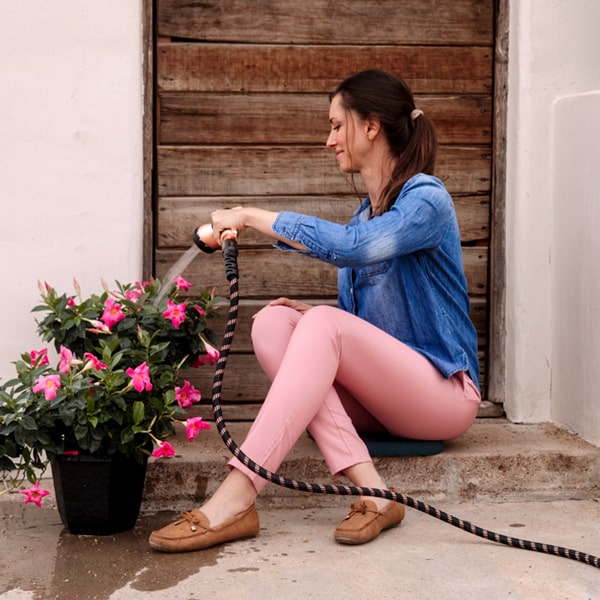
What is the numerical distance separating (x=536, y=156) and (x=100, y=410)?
1699mm

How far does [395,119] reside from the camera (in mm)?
2840

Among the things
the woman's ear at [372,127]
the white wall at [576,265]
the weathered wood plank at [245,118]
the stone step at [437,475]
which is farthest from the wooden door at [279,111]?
the woman's ear at [372,127]

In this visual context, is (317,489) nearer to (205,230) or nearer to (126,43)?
(205,230)

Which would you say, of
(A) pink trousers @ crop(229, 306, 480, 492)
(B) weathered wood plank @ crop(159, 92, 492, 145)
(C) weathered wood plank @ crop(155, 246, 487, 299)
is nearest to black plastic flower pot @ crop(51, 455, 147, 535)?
(A) pink trousers @ crop(229, 306, 480, 492)

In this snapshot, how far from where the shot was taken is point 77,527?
106 inches

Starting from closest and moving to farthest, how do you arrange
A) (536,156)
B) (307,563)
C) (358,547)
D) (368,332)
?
(307,563)
(358,547)
(368,332)
(536,156)

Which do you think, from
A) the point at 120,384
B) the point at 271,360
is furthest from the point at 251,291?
the point at 120,384

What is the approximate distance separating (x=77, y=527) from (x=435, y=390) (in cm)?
102

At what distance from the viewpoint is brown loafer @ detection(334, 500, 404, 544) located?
8.39ft

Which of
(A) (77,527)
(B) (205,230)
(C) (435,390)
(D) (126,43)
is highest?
(D) (126,43)

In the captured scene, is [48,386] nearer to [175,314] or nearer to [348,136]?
[175,314]

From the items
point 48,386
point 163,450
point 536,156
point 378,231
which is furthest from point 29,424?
point 536,156

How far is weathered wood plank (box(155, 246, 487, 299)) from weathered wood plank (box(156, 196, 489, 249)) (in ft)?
0.17

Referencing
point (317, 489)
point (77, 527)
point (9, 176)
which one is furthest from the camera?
point (9, 176)
